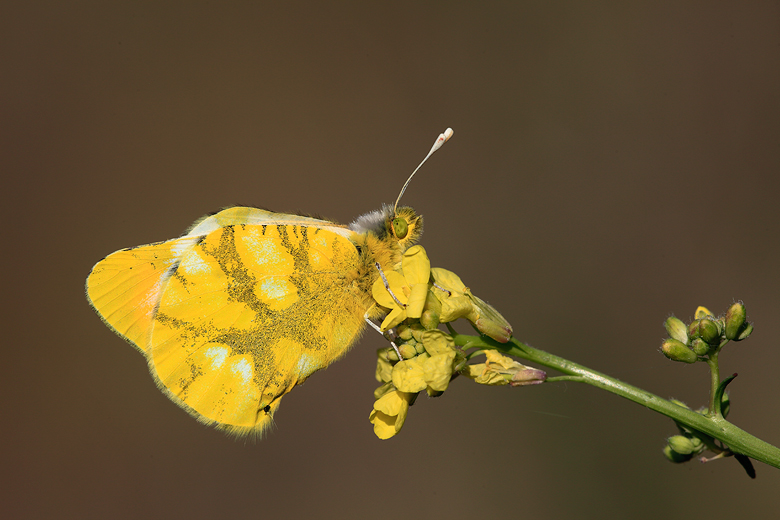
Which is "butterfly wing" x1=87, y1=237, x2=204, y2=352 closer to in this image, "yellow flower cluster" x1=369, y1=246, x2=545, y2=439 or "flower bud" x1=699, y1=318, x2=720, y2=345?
"yellow flower cluster" x1=369, y1=246, x2=545, y2=439

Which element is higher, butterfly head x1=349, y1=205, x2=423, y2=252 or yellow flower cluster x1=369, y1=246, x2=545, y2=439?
butterfly head x1=349, y1=205, x2=423, y2=252

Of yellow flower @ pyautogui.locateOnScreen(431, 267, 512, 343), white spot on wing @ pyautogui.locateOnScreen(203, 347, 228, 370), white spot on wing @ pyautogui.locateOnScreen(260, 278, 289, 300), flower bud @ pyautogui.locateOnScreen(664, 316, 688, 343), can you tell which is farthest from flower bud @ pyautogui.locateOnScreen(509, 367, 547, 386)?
white spot on wing @ pyautogui.locateOnScreen(203, 347, 228, 370)

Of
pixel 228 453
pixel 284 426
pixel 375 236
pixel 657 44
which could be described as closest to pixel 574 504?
pixel 284 426

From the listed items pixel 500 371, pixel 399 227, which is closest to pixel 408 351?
pixel 500 371

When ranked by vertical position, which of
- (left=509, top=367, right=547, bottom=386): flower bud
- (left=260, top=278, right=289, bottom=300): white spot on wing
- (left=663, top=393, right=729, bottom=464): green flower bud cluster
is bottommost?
(left=663, top=393, right=729, bottom=464): green flower bud cluster

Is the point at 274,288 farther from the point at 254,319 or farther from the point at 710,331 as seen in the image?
the point at 710,331

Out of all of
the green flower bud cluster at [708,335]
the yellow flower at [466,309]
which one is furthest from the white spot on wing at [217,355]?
the green flower bud cluster at [708,335]

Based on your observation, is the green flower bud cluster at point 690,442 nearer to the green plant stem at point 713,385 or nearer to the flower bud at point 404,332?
the green plant stem at point 713,385
